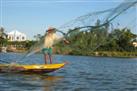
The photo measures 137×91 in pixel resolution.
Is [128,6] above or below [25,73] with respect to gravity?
above

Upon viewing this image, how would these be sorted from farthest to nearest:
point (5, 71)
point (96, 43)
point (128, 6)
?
1. point (5, 71)
2. point (96, 43)
3. point (128, 6)

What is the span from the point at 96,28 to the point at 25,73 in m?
16.8

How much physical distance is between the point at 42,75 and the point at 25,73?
1.18 metres

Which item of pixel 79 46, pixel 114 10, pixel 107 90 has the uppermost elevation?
pixel 114 10

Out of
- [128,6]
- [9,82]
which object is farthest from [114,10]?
[9,82]

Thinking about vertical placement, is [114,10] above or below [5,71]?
above

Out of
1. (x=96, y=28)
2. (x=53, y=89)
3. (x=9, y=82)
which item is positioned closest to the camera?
(x=96, y=28)

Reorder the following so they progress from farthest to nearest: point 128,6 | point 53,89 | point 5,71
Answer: point 5,71 < point 53,89 < point 128,6

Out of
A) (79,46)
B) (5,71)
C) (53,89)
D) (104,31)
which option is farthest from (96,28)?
(5,71)

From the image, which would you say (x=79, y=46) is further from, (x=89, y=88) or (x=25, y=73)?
(x=25, y=73)

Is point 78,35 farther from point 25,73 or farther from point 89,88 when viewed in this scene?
point 25,73

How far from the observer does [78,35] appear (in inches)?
423

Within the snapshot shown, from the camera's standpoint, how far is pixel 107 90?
18750mm

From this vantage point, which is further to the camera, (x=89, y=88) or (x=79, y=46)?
(x=89, y=88)
